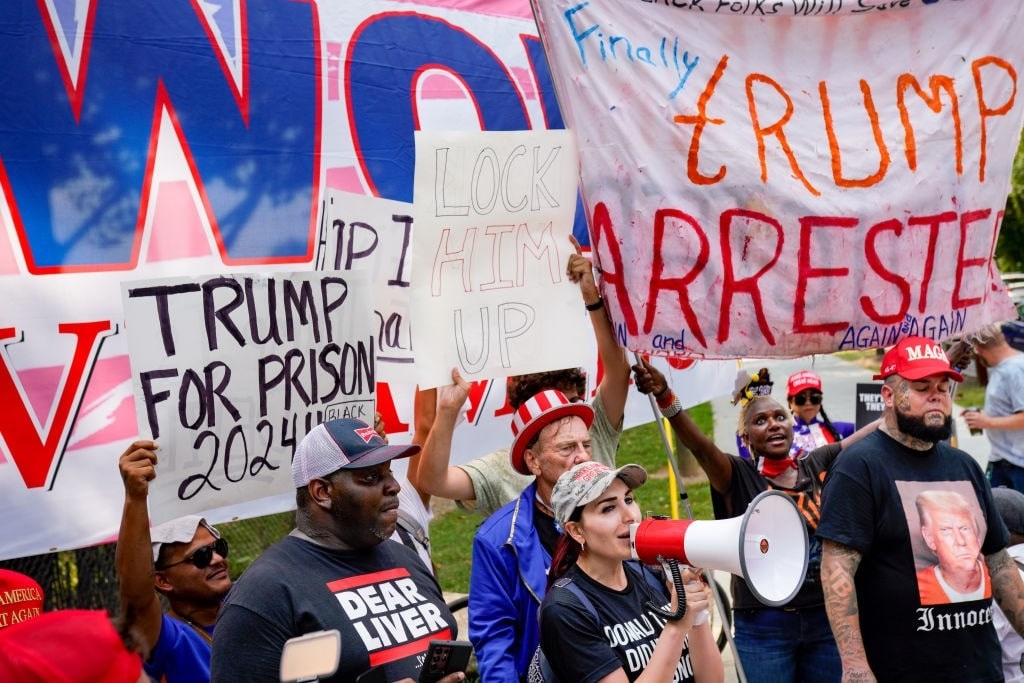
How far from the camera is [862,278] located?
4.48m

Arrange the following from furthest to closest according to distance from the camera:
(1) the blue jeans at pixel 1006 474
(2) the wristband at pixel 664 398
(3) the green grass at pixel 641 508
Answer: (3) the green grass at pixel 641 508
(1) the blue jeans at pixel 1006 474
(2) the wristband at pixel 664 398

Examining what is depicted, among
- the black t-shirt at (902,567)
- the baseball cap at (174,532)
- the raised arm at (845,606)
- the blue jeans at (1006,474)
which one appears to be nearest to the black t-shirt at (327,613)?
the baseball cap at (174,532)

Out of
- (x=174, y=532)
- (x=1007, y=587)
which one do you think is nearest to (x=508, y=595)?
(x=174, y=532)

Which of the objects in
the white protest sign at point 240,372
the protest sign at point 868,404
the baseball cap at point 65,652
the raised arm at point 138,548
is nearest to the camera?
the baseball cap at point 65,652

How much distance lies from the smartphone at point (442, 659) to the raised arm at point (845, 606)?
5.19 ft

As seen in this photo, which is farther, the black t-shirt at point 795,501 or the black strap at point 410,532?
the black t-shirt at point 795,501

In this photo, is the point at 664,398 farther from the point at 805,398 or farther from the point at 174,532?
the point at 805,398

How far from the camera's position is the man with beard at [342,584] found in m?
3.04

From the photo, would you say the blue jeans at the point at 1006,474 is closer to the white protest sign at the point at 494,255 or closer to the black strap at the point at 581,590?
the white protest sign at the point at 494,255

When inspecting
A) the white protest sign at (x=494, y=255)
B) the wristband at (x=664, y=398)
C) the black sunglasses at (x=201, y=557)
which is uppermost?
the white protest sign at (x=494, y=255)

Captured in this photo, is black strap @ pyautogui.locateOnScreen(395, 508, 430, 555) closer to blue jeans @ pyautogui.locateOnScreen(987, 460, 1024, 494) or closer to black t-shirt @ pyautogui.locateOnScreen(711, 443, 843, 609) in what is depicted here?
black t-shirt @ pyautogui.locateOnScreen(711, 443, 843, 609)

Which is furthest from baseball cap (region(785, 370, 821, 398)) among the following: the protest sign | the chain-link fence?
the chain-link fence

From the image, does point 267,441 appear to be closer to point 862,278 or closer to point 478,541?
point 478,541

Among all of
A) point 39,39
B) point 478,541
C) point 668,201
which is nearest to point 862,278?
point 668,201
